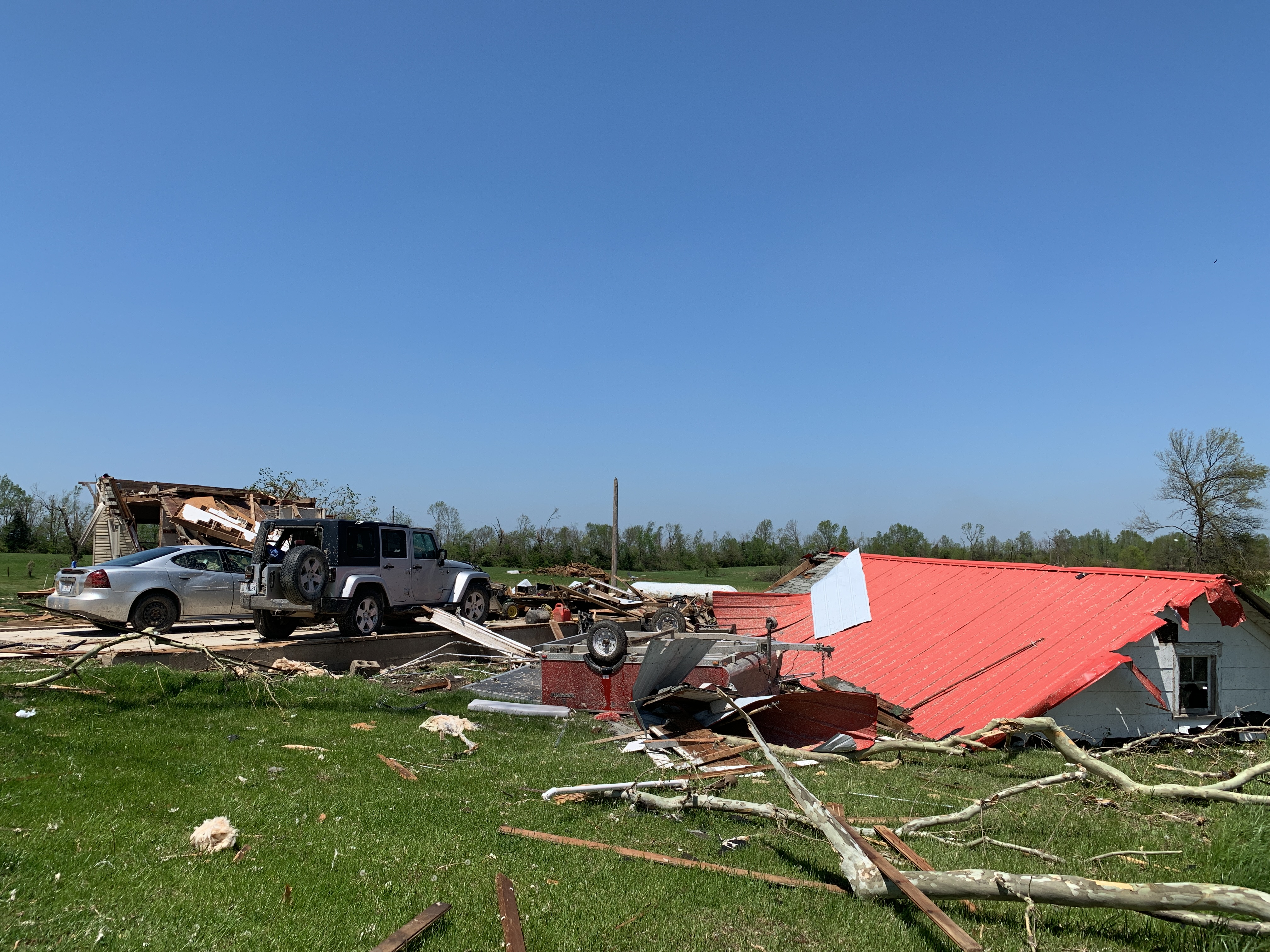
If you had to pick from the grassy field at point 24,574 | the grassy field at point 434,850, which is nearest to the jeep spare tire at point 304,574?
the grassy field at point 434,850

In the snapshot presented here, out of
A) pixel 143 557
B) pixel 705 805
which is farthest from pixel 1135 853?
→ pixel 143 557

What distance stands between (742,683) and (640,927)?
24.0 ft

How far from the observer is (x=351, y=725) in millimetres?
9156

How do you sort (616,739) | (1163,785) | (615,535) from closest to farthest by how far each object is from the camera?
1. (1163,785)
2. (616,739)
3. (615,535)

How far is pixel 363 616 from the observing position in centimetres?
1522

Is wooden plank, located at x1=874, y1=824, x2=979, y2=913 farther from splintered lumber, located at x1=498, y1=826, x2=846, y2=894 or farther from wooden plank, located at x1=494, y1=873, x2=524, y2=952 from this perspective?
wooden plank, located at x1=494, y1=873, x2=524, y2=952

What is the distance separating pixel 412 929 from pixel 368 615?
12180 millimetres

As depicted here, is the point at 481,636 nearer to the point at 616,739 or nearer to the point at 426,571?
the point at 426,571

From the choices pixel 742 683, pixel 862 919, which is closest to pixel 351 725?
pixel 742 683

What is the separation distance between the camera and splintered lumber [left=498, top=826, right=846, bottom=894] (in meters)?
4.84

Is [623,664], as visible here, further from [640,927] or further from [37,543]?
[37,543]

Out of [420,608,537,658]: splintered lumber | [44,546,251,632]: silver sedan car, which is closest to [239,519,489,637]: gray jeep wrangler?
[44,546,251,632]: silver sedan car

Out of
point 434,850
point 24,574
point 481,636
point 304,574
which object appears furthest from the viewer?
point 24,574

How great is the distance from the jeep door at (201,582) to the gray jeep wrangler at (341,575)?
0.37m
